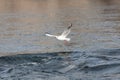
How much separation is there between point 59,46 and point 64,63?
13.1ft

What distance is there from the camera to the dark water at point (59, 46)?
15.0 m

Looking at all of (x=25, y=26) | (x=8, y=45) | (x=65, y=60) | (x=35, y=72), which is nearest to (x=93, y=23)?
(x=25, y=26)

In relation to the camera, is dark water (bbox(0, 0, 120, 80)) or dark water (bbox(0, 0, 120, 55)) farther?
dark water (bbox(0, 0, 120, 55))

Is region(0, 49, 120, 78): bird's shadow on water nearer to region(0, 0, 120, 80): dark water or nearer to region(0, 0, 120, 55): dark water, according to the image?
region(0, 0, 120, 80): dark water

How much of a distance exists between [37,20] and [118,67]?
13.9 metres

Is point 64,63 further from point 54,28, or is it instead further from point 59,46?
point 54,28

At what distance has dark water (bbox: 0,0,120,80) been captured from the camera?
49.3 ft

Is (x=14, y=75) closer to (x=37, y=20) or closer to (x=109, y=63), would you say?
(x=109, y=63)

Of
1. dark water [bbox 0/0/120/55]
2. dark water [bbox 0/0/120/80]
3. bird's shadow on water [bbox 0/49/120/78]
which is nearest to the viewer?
dark water [bbox 0/0/120/80]

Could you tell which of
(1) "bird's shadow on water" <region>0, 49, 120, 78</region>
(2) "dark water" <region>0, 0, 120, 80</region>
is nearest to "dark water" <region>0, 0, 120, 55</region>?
(2) "dark water" <region>0, 0, 120, 80</region>

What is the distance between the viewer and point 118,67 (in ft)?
50.9

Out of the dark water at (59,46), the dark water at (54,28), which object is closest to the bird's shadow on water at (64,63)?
the dark water at (59,46)

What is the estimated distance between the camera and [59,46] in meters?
20.1

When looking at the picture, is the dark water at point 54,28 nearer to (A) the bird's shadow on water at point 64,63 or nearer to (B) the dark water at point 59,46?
(B) the dark water at point 59,46
